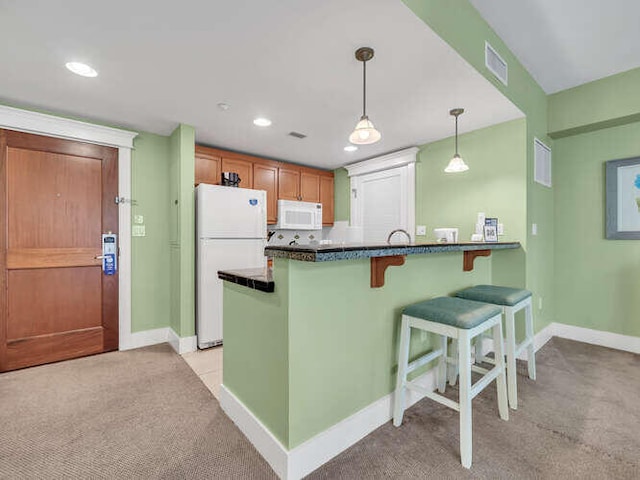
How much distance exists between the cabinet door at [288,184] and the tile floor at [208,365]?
7.11ft

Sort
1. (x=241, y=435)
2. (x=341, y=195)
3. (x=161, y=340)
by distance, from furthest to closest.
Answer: (x=341, y=195)
(x=161, y=340)
(x=241, y=435)

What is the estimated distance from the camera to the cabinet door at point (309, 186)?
4.35 metres

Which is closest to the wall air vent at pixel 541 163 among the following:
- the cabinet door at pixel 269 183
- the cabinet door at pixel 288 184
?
the cabinet door at pixel 288 184

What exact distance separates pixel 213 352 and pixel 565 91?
4.44 metres

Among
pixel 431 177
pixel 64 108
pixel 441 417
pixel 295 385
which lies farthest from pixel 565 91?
pixel 64 108

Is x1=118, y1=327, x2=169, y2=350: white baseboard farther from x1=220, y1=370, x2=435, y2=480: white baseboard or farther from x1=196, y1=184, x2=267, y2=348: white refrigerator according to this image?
x1=220, y1=370, x2=435, y2=480: white baseboard

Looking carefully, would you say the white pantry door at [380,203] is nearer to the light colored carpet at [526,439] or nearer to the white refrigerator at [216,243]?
the white refrigerator at [216,243]

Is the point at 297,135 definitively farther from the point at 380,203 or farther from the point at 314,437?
the point at 314,437

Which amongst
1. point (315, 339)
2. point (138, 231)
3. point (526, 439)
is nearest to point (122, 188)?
point (138, 231)

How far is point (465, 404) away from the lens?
141 centimetres

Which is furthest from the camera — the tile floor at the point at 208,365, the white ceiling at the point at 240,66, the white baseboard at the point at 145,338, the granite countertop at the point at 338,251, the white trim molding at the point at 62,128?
the white baseboard at the point at 145,338

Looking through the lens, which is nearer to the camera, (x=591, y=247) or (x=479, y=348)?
(x=479, y=348)

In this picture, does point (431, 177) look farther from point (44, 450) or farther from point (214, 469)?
point (44, 450)

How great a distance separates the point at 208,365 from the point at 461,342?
2.13m
